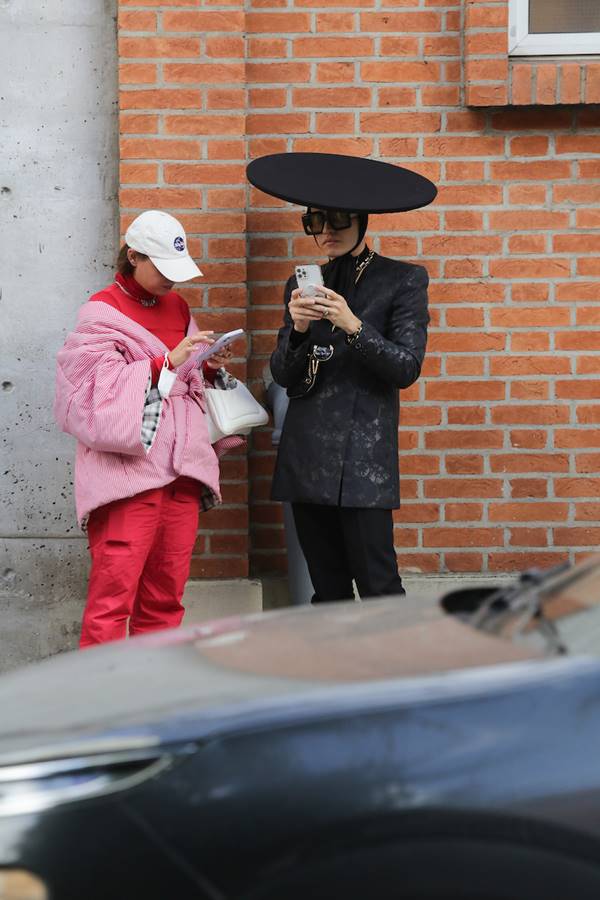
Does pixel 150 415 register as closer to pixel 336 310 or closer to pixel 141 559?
pixel 141 559

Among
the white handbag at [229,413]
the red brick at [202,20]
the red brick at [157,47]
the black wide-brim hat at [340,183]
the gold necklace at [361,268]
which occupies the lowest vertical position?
the white handbag at [229,413]

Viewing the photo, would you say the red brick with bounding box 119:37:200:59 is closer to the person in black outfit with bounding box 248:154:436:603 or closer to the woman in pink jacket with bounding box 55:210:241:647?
the person in black outfit with bounding box 248:154:436:603

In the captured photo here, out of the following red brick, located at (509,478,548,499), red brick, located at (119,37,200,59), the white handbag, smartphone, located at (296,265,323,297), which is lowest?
red brick, located at (509,478,548,499)

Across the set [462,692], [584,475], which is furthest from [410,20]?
[462,692]

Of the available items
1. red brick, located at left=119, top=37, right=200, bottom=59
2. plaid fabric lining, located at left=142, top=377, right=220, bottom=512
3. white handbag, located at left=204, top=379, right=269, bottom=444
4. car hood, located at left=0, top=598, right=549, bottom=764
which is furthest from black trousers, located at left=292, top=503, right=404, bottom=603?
red brick, located at left=119, top=37, right=200, bottom=59

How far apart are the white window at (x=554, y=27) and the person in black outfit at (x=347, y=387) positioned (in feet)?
3.62

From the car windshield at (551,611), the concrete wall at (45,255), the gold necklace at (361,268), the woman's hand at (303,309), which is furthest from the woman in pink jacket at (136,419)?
the car windshield at (551,611)

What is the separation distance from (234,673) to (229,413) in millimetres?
2568

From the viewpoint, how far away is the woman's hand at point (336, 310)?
4.06 meters

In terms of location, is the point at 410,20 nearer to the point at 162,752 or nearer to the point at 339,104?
the point at 339,104

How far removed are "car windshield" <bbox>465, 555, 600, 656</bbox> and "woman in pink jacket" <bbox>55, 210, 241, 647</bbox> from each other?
200 centimetres

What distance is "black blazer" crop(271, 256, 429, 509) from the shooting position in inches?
168

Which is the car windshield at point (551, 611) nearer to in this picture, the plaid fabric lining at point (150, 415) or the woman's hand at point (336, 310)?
the woman's hand at point (336, 310)

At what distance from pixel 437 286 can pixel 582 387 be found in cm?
72
